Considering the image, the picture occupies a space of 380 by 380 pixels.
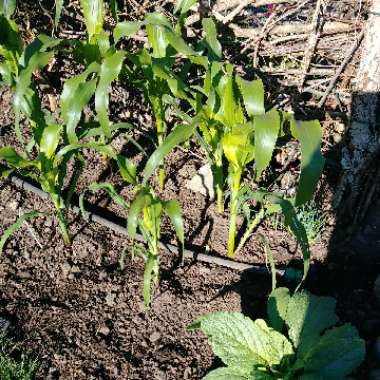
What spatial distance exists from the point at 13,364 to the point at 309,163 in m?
1.15

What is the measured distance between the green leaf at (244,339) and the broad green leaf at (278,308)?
86mm

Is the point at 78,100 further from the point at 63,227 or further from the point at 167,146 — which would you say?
the point at 63,227

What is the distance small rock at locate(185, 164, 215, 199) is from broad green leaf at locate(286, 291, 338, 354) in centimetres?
79

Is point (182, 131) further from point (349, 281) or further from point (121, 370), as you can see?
point (349, 281)

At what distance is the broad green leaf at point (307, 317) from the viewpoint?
5.23ft

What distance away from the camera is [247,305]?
1.86 metres

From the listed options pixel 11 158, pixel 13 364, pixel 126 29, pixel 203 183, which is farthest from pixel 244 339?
pixel 126 29

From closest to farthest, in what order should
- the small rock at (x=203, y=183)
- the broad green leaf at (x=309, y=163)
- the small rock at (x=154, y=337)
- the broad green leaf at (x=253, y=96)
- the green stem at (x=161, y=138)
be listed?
the broad green leaf at (x=309, y=163)
the broad green leaf at (x=253, y=96)
the small rock at (x=154, y=337)
the green stem at (x=161, y=138)
the small rock at (x=203, y=183)

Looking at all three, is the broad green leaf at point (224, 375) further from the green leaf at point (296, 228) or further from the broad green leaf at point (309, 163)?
the broad green leaf at point (309, 163)

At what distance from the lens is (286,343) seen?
1554mm

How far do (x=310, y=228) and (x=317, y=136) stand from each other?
0.77 m

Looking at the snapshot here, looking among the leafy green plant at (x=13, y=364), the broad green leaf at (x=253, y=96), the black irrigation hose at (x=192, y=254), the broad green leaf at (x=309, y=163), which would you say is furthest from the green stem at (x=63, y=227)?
the broad green leaf at (x=309, y=163)

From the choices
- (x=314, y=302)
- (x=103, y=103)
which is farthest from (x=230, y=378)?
(x=103, y=103)

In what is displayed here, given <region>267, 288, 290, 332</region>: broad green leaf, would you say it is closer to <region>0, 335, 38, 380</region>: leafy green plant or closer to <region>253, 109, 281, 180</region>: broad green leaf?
<region>253, 109, 281, 180</region>: broad green leaf
